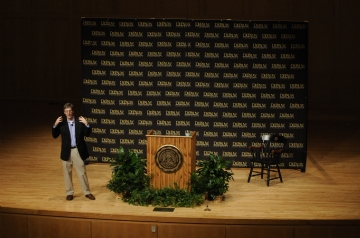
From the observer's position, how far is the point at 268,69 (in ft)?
33.8

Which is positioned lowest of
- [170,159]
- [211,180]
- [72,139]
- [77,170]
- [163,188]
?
[163,188]

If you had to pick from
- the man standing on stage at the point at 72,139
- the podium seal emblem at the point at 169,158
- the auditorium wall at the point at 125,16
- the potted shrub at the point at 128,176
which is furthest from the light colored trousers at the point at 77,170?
the auditorium wall at the point at 125,16

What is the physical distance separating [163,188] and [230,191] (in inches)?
48.0

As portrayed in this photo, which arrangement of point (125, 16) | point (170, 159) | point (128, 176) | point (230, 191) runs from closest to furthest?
point (170, 159) → point (128, 176) → point (230, 191) → point (125, 16)

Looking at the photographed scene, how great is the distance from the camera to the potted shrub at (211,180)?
27.3ft

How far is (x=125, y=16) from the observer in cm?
1606

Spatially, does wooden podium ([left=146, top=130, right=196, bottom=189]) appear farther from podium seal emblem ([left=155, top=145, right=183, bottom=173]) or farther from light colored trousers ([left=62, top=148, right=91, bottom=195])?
light colored trousers ([left=62, top=148, right=91, bottom=195])

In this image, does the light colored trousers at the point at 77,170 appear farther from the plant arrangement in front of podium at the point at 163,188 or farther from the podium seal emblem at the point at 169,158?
the podium seal emblem at the point at 169,158

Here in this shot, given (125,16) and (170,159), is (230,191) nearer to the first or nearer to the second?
(170,159)

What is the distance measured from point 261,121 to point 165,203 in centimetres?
304

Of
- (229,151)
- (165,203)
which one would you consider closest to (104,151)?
(229,151)

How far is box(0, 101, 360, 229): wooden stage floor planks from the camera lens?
303 inches

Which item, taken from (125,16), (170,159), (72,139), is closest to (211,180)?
(170,159)

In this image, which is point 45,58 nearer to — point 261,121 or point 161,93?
point 161,93
